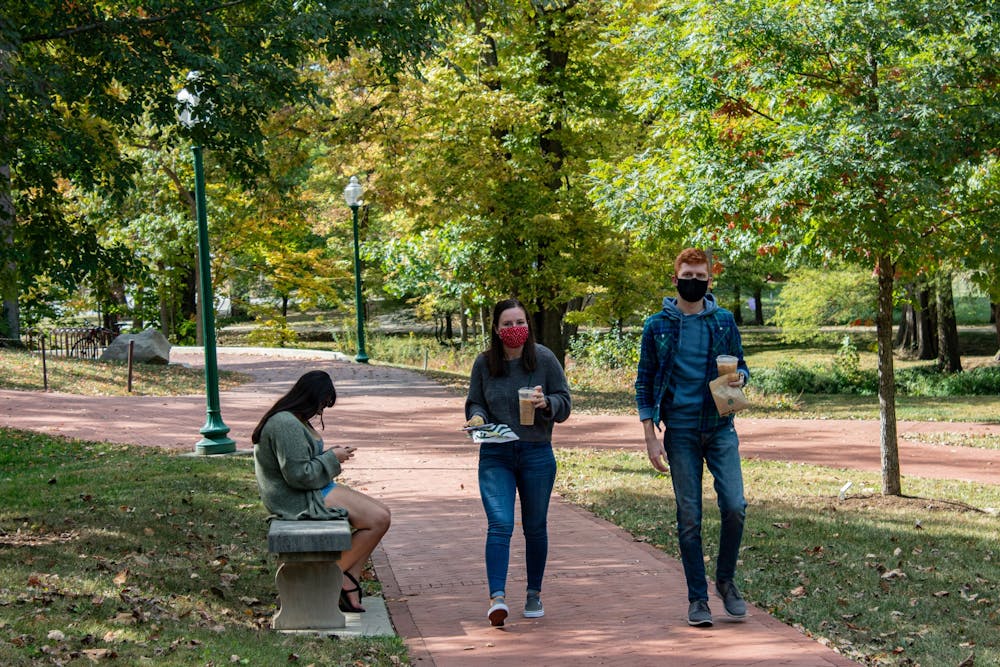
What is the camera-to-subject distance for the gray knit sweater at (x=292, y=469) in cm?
638

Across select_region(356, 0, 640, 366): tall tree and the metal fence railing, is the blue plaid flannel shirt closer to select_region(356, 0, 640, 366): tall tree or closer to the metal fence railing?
select_region(356, 0, 640, 366): tall tree

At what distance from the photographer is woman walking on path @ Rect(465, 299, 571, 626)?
6.37 m

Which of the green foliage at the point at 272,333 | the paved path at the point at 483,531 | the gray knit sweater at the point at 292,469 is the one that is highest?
the green foliage at the point at 272,333

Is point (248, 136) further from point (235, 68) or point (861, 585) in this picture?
point (861, 585)

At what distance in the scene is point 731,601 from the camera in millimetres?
6445

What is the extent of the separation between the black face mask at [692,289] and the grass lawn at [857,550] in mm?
1959

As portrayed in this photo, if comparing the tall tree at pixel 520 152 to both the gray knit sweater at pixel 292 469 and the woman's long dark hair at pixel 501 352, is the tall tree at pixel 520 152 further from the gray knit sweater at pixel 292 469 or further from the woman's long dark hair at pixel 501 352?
the gray knit sweater at pixel 292 469

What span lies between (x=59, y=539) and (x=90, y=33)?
4099 millimetres

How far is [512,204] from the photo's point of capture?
23781mm

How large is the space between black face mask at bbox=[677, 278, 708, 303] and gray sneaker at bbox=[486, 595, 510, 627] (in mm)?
2005

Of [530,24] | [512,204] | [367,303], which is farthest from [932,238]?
[367,303]

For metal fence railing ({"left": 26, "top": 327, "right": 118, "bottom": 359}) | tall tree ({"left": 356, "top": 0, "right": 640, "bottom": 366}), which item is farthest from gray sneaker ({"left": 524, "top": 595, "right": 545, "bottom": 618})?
metal fence railing ({"left": 26, "top": 327, "right": 118, "bottom": 359})

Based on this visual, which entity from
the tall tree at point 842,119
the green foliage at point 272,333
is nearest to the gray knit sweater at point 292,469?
the tall tree at point 842,119

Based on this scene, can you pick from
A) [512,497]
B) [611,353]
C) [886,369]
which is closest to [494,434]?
[512,497]
